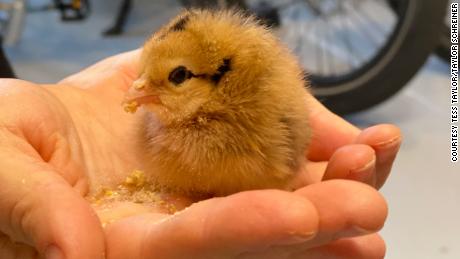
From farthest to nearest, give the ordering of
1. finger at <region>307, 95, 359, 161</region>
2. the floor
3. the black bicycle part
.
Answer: the black bicycle part → the floor → finger at <region>307, 95, 359, 161</region>

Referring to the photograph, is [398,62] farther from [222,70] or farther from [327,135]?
[222,70]

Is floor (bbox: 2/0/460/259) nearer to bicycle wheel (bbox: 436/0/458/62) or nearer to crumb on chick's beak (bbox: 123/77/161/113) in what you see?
bicycle wheel (bbox: 436/0/458/62)

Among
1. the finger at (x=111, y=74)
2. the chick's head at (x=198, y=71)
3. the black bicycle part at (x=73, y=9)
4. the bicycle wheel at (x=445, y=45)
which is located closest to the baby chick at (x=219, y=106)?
the chick's head at (x=198, y=71)

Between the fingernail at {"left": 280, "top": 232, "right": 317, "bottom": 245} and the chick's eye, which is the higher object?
the chick's eye

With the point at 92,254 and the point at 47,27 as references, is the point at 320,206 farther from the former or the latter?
the point at 47,27

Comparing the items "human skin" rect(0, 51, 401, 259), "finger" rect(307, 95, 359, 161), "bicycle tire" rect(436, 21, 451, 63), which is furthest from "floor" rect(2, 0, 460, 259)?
"human skin" rect(0, 51, 401, 259)

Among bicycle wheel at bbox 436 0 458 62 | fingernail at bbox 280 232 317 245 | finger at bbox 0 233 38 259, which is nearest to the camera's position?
fingernail at bbox 280 232 317 245

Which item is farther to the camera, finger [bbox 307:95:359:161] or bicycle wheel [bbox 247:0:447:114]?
bicycle wheel [bbox 247:0:447:114]
